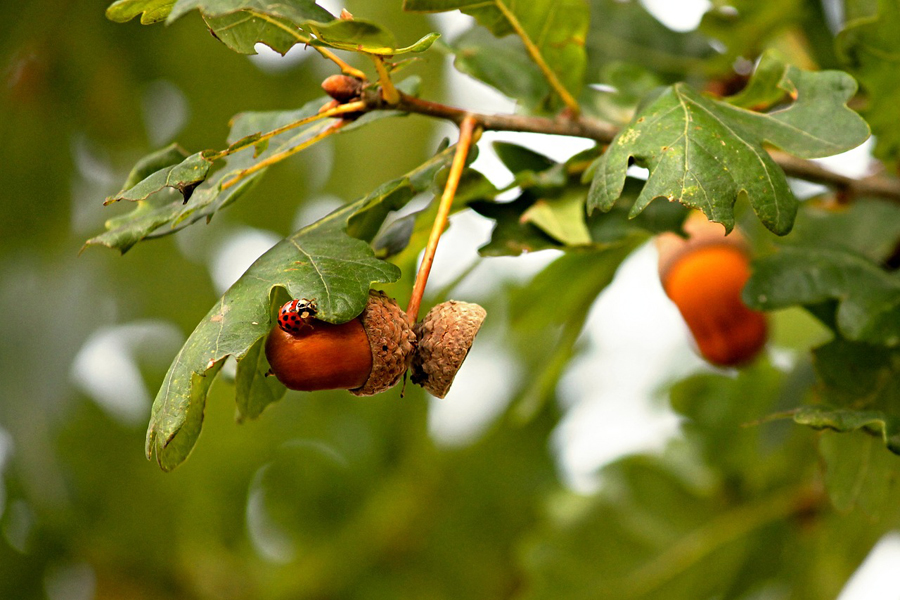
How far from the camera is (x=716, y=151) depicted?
0.67m

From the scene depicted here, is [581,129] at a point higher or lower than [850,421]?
higher

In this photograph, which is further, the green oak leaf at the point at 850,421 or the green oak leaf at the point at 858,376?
the green oak leaf at the point at 858,376

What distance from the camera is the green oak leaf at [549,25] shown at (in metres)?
0.85

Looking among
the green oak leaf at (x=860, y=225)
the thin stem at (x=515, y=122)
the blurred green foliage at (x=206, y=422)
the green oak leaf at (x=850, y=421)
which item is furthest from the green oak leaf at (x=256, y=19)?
the blurred green foliage at (x=206, y=422)

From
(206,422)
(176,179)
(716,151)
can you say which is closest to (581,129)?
(716,151)

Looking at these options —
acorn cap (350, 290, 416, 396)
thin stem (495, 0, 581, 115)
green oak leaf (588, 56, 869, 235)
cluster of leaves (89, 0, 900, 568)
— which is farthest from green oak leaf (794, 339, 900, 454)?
acorn cap (350, 290, 416, 396)

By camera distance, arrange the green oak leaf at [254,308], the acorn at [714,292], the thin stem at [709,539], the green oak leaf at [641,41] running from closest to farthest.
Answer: the green oak leaf at [254,308] < the acorn at [714,292] < the green oak leaf at [641,41] < the thin stem at [709,539]

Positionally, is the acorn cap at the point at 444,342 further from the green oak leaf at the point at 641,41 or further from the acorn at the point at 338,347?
the green oak leaf at the point at 641,41

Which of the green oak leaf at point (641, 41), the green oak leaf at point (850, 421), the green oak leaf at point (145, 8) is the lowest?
the green oak leaf at point (850, 421)

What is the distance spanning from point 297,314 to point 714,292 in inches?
26.0

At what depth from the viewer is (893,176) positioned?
3.82 ft

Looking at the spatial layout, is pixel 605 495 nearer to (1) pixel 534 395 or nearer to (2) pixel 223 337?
(1) pixel 534 395

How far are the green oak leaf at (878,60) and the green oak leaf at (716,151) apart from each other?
0.24 m

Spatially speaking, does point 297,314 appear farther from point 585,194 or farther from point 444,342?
point 585,194
